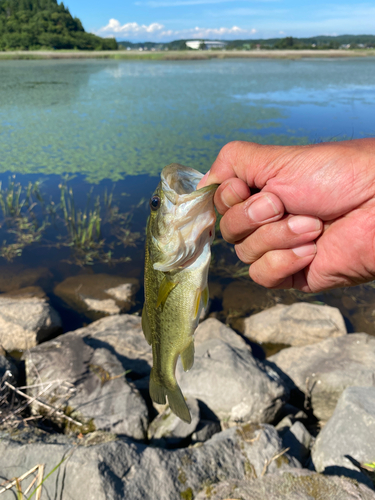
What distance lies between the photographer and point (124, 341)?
473cm

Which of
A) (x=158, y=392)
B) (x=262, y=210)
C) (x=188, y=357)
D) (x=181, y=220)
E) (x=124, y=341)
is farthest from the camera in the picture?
(x=124, y=341)

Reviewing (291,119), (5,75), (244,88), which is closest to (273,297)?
(291,119)

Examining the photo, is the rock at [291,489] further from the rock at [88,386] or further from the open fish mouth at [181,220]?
the open fish mouth at [181,220]

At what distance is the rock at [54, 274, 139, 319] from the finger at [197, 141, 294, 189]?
4.30 m

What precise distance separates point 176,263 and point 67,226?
6.43 metres

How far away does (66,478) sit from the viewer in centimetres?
222

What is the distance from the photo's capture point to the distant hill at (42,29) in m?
51.4

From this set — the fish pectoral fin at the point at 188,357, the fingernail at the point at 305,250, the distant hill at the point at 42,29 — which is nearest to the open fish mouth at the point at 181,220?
the fish pectoral fin at the point at 188,357

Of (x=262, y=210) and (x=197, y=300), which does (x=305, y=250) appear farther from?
(x=197, y=300)

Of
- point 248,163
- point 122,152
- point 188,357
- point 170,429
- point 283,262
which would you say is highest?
point 248,163

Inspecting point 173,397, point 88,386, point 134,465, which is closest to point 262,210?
point 173,397

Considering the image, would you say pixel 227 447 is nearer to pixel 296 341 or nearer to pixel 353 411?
pixel 353 411

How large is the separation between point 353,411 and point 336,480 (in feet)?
3.21

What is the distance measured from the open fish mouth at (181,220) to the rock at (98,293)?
4242mm
